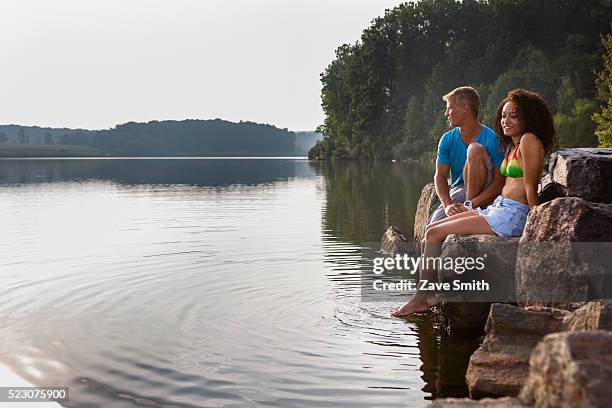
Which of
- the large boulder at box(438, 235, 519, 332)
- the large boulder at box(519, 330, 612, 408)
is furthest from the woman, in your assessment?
the large boulder at box(519, 330, 612, 408)

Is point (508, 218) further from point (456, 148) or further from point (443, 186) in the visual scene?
point (456, 148)

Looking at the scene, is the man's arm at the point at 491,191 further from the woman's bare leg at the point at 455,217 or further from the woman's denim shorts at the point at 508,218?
the woman's denim shorts at the point at 508,218

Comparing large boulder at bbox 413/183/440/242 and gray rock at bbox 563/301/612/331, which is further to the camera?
large boulder at bbox 413/183/440/242

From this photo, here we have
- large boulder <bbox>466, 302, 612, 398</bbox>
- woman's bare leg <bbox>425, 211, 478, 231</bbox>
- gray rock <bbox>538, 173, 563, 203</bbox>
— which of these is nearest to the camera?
large boulder <bbox>466, 302, 612, 398</bbox>

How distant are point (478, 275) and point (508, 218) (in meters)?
0.77

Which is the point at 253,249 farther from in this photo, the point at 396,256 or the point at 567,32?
the point at 567,32

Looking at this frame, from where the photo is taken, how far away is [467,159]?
955cm

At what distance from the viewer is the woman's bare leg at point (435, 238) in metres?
8.98

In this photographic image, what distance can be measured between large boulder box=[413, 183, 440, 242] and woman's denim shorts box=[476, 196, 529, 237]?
160 inches

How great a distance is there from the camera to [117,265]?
14.6m

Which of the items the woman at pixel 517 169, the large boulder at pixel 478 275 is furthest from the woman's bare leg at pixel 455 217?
the large boulder at pixel 478 275

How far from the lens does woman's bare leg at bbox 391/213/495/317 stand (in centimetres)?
898

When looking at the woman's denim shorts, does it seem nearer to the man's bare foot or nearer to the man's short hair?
the man's bare foot

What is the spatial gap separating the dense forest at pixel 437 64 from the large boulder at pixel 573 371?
238 ft
